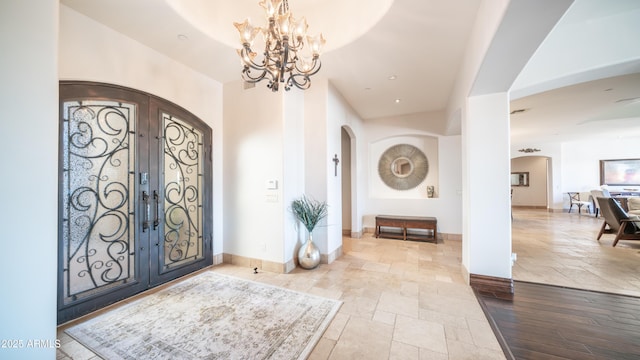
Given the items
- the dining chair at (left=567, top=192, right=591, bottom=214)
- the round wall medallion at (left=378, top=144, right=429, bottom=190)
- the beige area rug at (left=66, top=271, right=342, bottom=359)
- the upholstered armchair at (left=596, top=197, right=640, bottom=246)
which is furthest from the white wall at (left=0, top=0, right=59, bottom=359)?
the dining chair at (left=567, top=192, right=591, bottom=214)

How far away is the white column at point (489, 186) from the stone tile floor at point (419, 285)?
0.52m

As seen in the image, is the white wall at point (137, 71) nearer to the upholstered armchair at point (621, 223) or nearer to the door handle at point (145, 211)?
the door handle at point (145, 211)

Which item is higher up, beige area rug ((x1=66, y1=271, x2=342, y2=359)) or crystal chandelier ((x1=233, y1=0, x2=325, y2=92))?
crystal chandelier ((x1=233, y1=0, x2=325, y2=92))

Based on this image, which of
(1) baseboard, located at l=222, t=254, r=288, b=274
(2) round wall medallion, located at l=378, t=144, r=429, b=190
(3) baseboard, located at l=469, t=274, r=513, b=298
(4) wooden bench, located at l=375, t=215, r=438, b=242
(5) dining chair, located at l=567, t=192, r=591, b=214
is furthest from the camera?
(5) dining chair, located at l=567, t=192, r=591, b=214

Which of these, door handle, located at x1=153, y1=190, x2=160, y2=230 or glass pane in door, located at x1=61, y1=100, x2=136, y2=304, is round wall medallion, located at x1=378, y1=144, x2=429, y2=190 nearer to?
door handle, located at x1=153, y1=190, x2=160, y2=230

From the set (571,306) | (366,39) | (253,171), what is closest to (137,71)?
(253,171)

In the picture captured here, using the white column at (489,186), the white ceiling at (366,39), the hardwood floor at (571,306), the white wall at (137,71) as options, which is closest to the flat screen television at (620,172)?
the white ceiling at (366,39)

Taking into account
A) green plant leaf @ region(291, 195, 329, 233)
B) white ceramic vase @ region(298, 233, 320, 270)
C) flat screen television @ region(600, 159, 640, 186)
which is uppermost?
flat screen television @ region(600, 159, 640, 186)

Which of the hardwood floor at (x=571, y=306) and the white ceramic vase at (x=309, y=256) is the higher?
the white ceramic vase at (x=309, y=256)

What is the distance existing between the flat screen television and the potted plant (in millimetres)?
13217

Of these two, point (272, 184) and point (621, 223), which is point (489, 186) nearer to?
point (272, 184)

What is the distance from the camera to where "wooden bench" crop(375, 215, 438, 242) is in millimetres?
5070

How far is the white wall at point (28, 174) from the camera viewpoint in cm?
Result: 122

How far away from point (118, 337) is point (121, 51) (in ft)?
10.0
